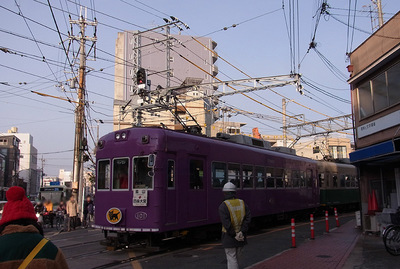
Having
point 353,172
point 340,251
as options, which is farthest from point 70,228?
point 353,172

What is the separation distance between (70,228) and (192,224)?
1014 centimetres

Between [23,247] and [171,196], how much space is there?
7477 mm

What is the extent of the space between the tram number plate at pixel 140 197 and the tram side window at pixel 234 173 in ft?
11.6

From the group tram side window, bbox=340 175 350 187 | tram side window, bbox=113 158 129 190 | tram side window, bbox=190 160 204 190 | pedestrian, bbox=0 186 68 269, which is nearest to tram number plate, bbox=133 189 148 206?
tram side window, bbox=113 158 129 190

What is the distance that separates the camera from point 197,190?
1059 centimetres

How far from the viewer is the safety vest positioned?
5.89 meters

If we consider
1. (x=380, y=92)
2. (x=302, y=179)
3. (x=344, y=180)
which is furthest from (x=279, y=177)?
(x=344, y=180)

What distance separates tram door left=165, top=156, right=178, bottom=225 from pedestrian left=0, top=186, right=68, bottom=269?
705 cm

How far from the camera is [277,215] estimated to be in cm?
1566

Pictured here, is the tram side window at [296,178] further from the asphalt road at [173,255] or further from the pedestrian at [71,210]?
the pedestrian at [71,210]

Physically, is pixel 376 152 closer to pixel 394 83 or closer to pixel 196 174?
pixel 394 83

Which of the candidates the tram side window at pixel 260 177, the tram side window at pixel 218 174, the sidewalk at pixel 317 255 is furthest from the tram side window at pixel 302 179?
the tram side window at pixel 218 174

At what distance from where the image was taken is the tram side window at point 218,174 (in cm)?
1130

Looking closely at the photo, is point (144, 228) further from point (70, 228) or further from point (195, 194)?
point (70, 228)
